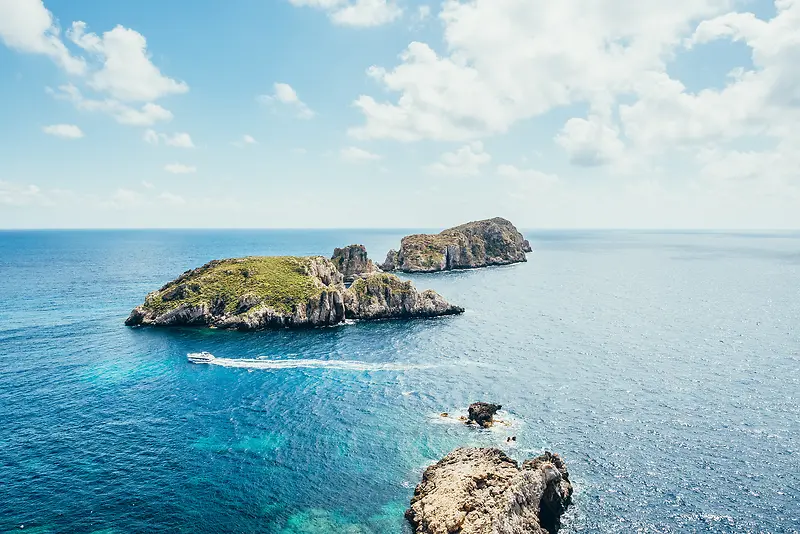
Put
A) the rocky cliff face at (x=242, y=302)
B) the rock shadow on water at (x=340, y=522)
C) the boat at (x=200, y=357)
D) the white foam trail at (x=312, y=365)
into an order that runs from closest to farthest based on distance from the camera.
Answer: the rock shadow on water at (x=340, y=522), the white foam trail at (x=312, y=365), the boat at (x=200, y=357), the rocky cliff face at (x=242, y=302)

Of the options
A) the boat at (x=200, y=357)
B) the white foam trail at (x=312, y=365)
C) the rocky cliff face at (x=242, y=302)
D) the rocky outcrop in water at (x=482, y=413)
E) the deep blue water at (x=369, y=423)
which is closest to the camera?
the deep blue water at (x=369, y=423)

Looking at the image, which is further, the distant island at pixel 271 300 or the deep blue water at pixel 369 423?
the distant island at pixel 271 300

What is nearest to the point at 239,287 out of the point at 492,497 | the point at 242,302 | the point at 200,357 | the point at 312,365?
the point at 242,302

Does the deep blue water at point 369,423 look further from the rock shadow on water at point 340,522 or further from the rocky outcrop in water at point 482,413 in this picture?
the rocky outcrop in water at point 482,413

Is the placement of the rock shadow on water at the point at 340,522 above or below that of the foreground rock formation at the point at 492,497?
below

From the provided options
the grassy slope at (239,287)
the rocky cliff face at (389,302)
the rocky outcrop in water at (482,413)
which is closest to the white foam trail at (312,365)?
the rocky outcrop in water at (482,413)

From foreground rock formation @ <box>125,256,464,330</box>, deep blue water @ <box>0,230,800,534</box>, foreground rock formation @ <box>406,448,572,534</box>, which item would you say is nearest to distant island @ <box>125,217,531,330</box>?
foreground rock formation @ <box>125,256,464,330</box>

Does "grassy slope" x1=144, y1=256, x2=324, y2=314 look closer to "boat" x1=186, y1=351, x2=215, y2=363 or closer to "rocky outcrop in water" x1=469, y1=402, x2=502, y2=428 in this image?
"boat" x1=186, y1=351, x2=215, y2=363

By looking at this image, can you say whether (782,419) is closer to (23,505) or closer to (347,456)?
(347,456)

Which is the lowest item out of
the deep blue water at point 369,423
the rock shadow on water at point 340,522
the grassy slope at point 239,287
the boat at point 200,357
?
the rock shadow on water at point 340,522
